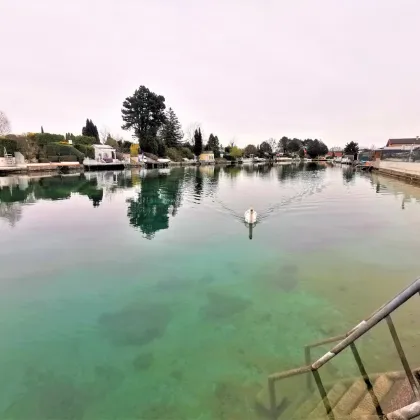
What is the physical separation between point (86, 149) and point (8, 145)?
1657cm

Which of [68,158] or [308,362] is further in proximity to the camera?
[68,158]

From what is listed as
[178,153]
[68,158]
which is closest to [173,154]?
[178,153]

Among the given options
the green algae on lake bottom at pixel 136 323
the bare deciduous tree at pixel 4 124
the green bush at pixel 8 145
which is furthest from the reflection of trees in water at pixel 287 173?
the bare deciduous tree at pixel 4 124

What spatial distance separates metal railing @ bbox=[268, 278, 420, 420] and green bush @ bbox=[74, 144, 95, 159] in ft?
204

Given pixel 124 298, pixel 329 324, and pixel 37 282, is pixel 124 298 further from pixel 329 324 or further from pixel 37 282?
pixel 329 324

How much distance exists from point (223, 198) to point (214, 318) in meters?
17.6

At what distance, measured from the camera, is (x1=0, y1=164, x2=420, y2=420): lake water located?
4.40 metres

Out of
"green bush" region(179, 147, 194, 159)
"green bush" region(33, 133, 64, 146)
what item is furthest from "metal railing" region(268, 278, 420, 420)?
"green bush" region(179, 147, 194, 159)

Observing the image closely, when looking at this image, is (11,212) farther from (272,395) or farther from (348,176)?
(348,176)

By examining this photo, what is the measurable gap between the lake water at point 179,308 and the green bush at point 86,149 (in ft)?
158

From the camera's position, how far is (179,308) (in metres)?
6.85

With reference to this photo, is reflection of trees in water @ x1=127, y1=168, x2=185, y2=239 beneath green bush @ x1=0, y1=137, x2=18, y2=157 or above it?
beneath

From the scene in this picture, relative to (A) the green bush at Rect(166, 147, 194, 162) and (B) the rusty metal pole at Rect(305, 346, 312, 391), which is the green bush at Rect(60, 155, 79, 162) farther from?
(B) the rusty metal pole at Rect(305, 346, 312, 391)

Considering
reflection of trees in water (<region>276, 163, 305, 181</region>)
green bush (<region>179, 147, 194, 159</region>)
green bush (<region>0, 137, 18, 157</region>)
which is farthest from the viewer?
green bush (<region>179, 147, 194, 159</region>)
